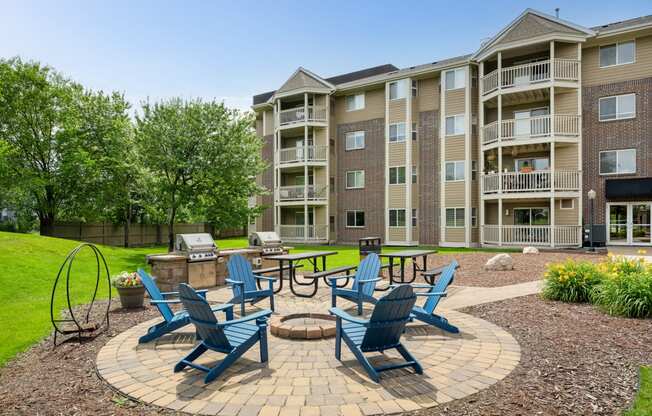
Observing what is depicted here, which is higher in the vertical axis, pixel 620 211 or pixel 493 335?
pixel 620 211

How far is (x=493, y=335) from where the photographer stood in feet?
19.2

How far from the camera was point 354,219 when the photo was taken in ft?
93.8

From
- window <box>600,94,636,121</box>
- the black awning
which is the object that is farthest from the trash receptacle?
window <box>600,94,636,121</box>

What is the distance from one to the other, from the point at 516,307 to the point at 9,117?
30212 millimetres

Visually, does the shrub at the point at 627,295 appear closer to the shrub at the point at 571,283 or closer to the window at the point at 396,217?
the shrub at the point at 571,283

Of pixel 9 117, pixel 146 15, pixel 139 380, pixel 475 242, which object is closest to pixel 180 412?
pixel 139 380

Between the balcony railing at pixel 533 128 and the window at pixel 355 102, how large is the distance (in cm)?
912

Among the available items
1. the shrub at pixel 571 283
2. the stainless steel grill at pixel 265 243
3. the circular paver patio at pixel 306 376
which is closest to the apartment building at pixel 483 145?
the shrub at pixel 571 283

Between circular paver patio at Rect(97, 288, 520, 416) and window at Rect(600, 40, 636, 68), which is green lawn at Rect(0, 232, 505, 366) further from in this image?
window at Rect(600, 40, 636, 68)

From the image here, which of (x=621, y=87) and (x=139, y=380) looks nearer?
(x=139, y=380)

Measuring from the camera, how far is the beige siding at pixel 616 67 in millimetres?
20047

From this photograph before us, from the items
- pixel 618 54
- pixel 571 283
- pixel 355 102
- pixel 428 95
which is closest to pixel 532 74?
pixel 618 54

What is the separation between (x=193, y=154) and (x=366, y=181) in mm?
13031

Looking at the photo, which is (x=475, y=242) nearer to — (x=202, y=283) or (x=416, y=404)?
(x=202, y=283)
